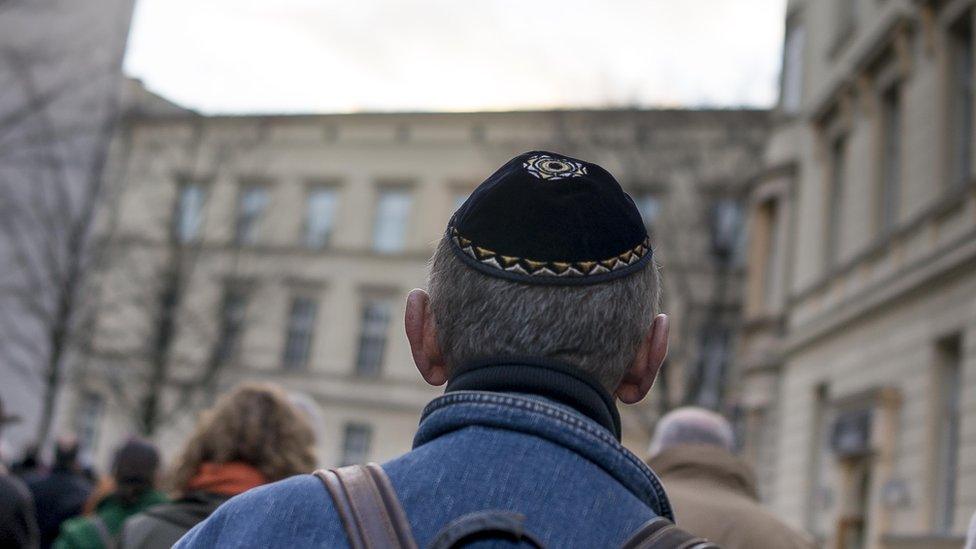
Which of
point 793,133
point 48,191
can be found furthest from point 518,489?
point 793,133

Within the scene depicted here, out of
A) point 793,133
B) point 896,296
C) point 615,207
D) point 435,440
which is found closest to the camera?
point 435,440

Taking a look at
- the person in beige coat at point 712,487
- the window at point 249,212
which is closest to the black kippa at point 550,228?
the person in beige coat at point 712,487

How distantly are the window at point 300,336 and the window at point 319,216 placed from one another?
6.62 feet

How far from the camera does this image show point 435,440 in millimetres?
1676

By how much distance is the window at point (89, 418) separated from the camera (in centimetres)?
4247

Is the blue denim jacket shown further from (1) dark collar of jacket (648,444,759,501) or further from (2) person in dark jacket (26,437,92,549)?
(2) person in dark jacket (26,437,92,549)

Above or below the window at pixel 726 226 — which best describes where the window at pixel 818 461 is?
below

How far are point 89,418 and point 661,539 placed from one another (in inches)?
1714

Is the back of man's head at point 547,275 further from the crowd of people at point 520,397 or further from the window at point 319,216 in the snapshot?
→ the window at point 319,216

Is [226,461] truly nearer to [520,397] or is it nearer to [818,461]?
[520,397]

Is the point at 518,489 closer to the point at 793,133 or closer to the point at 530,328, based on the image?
the point at 530,328

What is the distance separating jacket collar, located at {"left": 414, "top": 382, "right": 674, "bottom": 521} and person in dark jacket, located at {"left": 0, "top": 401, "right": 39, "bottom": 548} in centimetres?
452

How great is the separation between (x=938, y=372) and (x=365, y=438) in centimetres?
2657

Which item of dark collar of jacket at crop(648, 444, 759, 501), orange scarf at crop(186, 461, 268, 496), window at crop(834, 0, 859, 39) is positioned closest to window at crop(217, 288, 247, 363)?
window at crop(834, 0, 859, 39)
